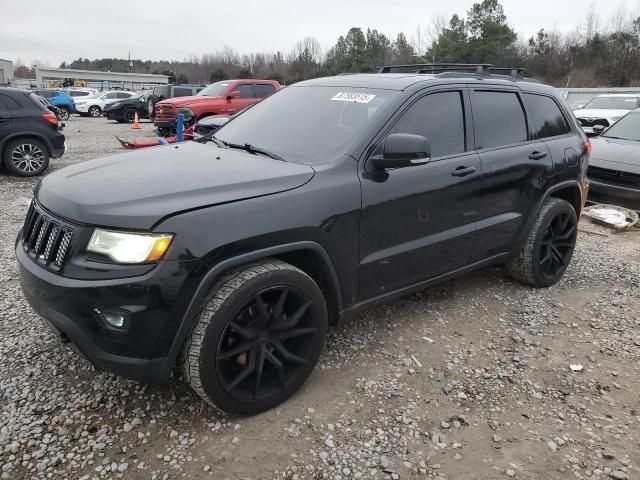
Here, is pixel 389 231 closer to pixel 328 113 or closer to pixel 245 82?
pixel 328 113

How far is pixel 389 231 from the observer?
2.96 m

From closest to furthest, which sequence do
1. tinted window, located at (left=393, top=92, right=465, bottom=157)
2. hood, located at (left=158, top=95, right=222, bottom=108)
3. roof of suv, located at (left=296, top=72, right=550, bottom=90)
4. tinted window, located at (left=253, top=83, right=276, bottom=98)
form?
tinted window, located at (left=393, top=92, right=465, bottom=157) → roof of suv, located at (left=296, top=72, right=550, bottom=90) → hood, located at (left=158, top=95, right=222, bottom=108) → tinted window, located at (left=253, top=83, right=276, bottom=98)

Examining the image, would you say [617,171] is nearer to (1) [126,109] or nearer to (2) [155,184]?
(2) [155,184]

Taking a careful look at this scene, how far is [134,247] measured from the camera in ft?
7.06

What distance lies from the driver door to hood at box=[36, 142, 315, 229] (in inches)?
21.8

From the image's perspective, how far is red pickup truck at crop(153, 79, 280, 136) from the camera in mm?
13134

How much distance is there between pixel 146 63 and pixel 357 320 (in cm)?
11703

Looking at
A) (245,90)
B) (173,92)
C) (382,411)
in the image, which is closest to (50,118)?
(245,90)

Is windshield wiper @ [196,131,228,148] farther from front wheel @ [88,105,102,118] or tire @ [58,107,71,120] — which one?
front wheel @ [88,105,102,118]

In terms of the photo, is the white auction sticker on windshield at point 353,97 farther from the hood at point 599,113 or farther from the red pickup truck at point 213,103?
the hood at point 599,113

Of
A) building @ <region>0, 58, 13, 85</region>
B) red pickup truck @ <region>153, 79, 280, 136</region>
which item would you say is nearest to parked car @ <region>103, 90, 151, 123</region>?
red pickup truck @ <region>153, 79, 280, 136</region>

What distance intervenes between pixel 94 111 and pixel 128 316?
28.9 m

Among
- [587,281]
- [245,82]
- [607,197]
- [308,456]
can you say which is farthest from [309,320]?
[245,82]

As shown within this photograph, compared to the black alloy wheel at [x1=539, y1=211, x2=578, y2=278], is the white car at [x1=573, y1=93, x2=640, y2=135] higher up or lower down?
higher up
